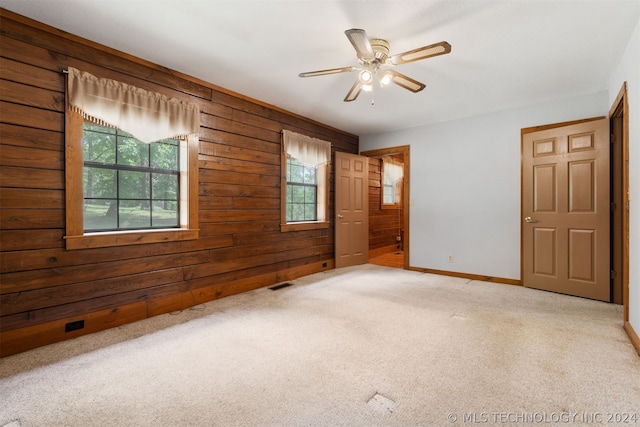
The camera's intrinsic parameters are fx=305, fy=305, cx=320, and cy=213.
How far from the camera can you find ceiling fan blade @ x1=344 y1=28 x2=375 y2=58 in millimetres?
1989

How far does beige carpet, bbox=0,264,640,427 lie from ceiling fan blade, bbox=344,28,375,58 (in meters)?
2.22

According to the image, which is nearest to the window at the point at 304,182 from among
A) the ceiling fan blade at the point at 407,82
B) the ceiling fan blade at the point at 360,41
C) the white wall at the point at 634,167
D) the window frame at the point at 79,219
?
the window frame at the point at 79,219

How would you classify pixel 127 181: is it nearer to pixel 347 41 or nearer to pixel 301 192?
pixel 347 41

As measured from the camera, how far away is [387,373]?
2004 mm

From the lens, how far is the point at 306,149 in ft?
15.5

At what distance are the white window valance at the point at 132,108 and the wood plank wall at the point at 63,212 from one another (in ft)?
0.35

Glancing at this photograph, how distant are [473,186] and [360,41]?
3334 millimetres

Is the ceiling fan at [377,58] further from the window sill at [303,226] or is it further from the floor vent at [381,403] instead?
the floor vent at [381,403]

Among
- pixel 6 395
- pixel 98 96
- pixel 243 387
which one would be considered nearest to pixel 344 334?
pixel 243 387

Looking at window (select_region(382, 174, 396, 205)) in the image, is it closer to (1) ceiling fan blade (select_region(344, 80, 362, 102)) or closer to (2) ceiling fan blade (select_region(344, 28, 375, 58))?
(1) ceiling fan blade (select_region(344, 80, 362, 102))

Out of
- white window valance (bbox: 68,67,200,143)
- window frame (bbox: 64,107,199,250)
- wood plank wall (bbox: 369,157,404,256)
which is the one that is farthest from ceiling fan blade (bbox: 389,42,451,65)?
wood plank wall (bbox: 369,157,404,256)

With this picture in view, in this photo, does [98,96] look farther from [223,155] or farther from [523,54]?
[523,54]

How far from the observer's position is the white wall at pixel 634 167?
7.58ft

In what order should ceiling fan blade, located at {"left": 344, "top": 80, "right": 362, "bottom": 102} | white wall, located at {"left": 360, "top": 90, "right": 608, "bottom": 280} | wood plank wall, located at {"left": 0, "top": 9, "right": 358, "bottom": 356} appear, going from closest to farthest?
1. wood plank wall, located at {"left": 0, "top": 9, "right": 358, "bottom": 356}
2. ceiling fan blade, located at {"left": 344, "top": 80, "right": 362, "bottom": 102}
3. white wall, located at {"left": 360, "top": 90, "right": 608, "bottom": 280}
